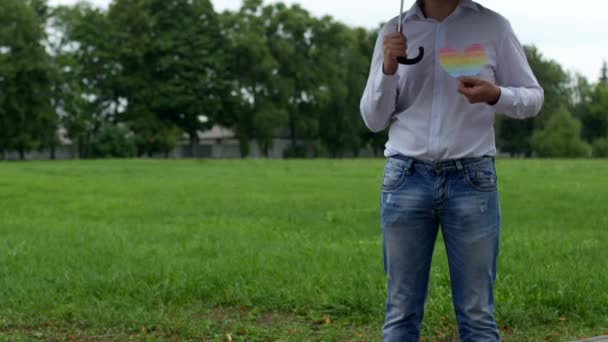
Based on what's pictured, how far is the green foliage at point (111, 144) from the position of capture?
52.9 m

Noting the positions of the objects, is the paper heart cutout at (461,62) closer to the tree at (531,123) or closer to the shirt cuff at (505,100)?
the shirt cuff at (505,100)

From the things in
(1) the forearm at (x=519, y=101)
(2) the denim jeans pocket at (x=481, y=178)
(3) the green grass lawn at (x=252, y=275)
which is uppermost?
(1) the forearm at (x=519, y=101)

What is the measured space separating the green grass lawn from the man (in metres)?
2.18

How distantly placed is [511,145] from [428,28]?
242 ft

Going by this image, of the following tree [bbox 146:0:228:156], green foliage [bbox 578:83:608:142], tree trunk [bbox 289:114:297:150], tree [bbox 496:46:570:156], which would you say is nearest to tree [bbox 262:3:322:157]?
tree trunk [bbox 289:114:297:150]

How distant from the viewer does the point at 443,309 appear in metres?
5.61

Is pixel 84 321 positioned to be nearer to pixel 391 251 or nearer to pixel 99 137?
pixel 391 251

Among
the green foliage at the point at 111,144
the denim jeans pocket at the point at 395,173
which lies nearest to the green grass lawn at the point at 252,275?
→ the denim jeans pocket at the point at 395,173

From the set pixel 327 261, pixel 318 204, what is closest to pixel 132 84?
pixel 318 204

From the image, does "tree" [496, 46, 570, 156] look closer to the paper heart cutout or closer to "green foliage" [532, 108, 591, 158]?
"green foliage" [532, 108, 591, 158]

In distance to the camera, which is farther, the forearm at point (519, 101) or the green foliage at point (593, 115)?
the green foliage at point (593, 115)

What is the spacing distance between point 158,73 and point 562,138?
33909 millimetres

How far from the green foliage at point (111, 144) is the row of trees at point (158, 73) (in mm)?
69

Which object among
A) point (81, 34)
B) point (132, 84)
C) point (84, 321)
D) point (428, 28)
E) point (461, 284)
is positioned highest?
point (81, 34)
